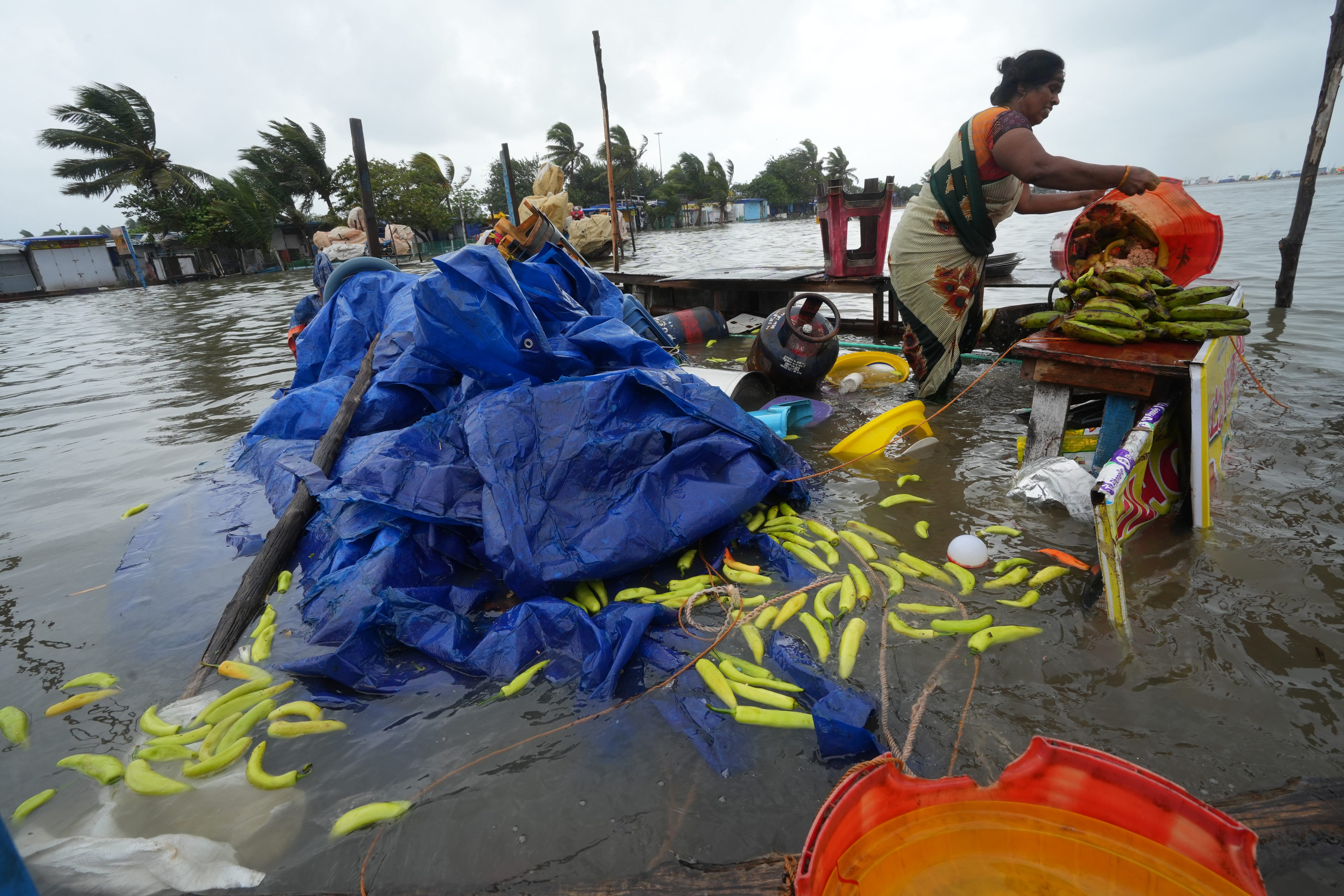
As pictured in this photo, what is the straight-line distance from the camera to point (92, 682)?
268cm

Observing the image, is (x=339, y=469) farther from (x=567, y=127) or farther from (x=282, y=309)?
(x=567, y=127)

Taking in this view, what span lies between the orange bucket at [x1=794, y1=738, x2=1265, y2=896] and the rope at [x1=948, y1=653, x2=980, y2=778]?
0.46 m

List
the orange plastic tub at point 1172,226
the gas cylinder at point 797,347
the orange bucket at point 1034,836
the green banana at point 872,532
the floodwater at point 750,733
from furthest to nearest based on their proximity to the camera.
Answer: the gas cylinder at point 797,347, the orange plastic tub at point 1172,226, the green banana at point 872,532, the floodwater at point 750,733, the orange bucket at point 1034,836

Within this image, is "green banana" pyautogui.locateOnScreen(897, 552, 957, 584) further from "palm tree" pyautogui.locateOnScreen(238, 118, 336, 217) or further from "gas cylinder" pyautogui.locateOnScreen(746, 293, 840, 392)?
"palm tree" pyautogui.locateOnScreen(238, 118, 336, 217)

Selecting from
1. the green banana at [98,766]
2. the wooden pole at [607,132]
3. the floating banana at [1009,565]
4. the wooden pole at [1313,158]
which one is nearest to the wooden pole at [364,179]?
the wooden pole at [607,132]

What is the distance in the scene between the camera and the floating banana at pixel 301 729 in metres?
2.25

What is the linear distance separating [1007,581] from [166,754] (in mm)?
3509

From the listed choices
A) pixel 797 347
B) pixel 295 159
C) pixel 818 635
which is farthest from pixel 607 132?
pixel 295 159

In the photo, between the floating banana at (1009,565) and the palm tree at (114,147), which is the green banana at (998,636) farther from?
the palm tree at (114,147)

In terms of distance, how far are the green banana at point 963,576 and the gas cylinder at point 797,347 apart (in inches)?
113

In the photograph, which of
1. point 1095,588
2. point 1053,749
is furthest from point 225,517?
point 1095,588

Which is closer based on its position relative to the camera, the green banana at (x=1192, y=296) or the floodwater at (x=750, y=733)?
the floodwater at (x=750, y=733)

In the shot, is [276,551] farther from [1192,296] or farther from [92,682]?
[1192,296]

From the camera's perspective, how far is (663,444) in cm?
315
